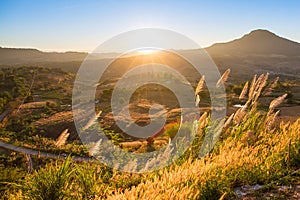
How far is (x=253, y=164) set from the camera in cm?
381

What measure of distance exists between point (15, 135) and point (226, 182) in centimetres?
2692

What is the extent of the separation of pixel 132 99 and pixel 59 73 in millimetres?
37626

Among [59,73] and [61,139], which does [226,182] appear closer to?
[61,139]

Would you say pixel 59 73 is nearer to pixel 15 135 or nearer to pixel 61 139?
pixel 15 135

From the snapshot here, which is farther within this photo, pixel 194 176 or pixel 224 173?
pixel 224 173

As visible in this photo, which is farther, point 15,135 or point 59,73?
point 59,73

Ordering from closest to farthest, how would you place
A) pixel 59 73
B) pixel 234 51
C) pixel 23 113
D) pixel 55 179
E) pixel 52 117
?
pixel 55 179, pixel 52 117, pixel 23 113, pixel 59 73, pixel 234 51

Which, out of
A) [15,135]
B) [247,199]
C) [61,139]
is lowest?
[15,135]

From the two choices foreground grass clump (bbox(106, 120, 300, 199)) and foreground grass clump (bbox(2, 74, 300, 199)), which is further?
foreground grass clump (bbox(2, 74, 300, 199))

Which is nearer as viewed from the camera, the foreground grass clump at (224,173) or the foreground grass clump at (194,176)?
the foreground grass clump at (224,173)

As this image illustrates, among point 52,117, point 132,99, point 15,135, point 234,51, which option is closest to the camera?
point 15,135

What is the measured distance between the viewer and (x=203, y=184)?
3217 millimetres

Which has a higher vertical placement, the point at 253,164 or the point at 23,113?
the point at 253,164

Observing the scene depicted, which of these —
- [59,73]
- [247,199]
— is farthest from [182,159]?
[59,73]
